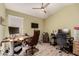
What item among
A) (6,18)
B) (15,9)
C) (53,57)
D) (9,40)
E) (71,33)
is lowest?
(53,57)

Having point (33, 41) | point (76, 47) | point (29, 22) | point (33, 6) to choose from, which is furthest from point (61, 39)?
point (33, 6)

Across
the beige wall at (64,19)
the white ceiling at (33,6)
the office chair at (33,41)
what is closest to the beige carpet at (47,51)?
the office chair at (33,41)

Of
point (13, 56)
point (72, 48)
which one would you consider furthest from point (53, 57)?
point (13, 56)

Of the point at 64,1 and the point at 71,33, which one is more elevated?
the point at 64,1

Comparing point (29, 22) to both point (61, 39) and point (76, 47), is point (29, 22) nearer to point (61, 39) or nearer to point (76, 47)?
point (61, 39)

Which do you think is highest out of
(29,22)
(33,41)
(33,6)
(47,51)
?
(33,6)

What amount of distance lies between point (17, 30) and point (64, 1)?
37.8 inches

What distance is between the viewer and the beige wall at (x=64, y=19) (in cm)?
164

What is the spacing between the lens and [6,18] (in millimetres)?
1625

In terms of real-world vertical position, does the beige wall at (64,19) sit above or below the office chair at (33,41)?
above

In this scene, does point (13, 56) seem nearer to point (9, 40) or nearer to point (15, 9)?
point (9, 40)

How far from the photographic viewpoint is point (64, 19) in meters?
1.70

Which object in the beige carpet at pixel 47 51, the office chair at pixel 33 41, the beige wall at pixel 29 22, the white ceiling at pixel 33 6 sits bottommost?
the beige carpet at pixel 47 51

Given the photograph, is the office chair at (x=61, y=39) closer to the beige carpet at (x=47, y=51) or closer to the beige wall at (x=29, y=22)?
the beige carpet at (x=47, y=51)
